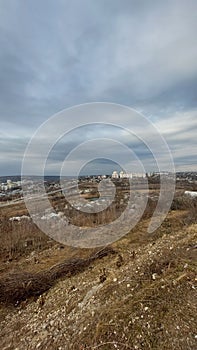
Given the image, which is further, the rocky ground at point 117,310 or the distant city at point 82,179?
the distant city at point 82,179

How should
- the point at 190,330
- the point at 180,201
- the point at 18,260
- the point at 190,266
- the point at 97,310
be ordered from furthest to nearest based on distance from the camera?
the point at 180,201 < the point at 18,260 < the point at 190,266 < the point at 97,310 < the point at 190,330

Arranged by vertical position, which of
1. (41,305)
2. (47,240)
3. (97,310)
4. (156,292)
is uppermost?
(156,292)

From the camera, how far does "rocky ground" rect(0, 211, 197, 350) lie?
9.14 feet

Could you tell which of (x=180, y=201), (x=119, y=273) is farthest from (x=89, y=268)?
(x=180, y=201)

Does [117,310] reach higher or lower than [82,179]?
lower

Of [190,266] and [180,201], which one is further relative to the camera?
[180,201]

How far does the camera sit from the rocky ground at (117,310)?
2.79 m

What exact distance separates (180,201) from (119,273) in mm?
14985

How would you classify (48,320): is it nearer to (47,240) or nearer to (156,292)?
(156,292)

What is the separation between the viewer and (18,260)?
8.35m

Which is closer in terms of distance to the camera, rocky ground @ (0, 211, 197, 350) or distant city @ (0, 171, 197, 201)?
rocky ground @ (0, 211, 197, 350)

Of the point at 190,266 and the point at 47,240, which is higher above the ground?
the point at 190,266

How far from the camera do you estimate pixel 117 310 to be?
10.8 ft

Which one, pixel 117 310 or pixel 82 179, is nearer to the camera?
pixel 117 310
